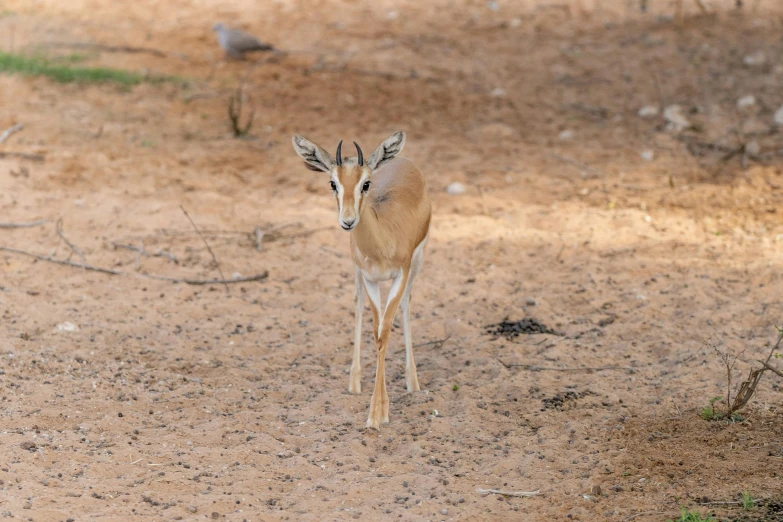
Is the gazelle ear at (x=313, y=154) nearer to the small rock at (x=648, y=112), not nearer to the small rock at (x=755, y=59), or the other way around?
the small rock at (x=648, y=112)

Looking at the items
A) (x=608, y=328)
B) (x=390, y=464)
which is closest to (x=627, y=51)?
(x=608, y=328)

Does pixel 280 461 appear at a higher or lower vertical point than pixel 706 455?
lower

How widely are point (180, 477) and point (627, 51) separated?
864 centimetres

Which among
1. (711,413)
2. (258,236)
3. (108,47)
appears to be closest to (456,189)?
(258,236)

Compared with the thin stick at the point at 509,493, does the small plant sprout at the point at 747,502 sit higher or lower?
higher

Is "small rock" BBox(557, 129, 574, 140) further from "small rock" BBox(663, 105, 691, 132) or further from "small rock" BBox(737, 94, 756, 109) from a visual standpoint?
"small rock" BBox(737, 94, 756, 109)

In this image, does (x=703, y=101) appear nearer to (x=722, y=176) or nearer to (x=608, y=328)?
(x=722, y=176)

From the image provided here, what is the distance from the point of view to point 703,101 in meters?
9.58

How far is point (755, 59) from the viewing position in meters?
10.2

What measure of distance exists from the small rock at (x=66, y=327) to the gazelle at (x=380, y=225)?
1904 millimetres

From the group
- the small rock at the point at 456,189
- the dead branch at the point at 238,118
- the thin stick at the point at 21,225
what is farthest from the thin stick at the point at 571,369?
the dead branch at the point at 238,118

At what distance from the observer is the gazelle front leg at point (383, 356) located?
4.79 meters

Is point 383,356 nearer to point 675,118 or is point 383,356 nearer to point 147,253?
point 147,253

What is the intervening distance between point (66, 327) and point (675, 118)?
662 centimetres
